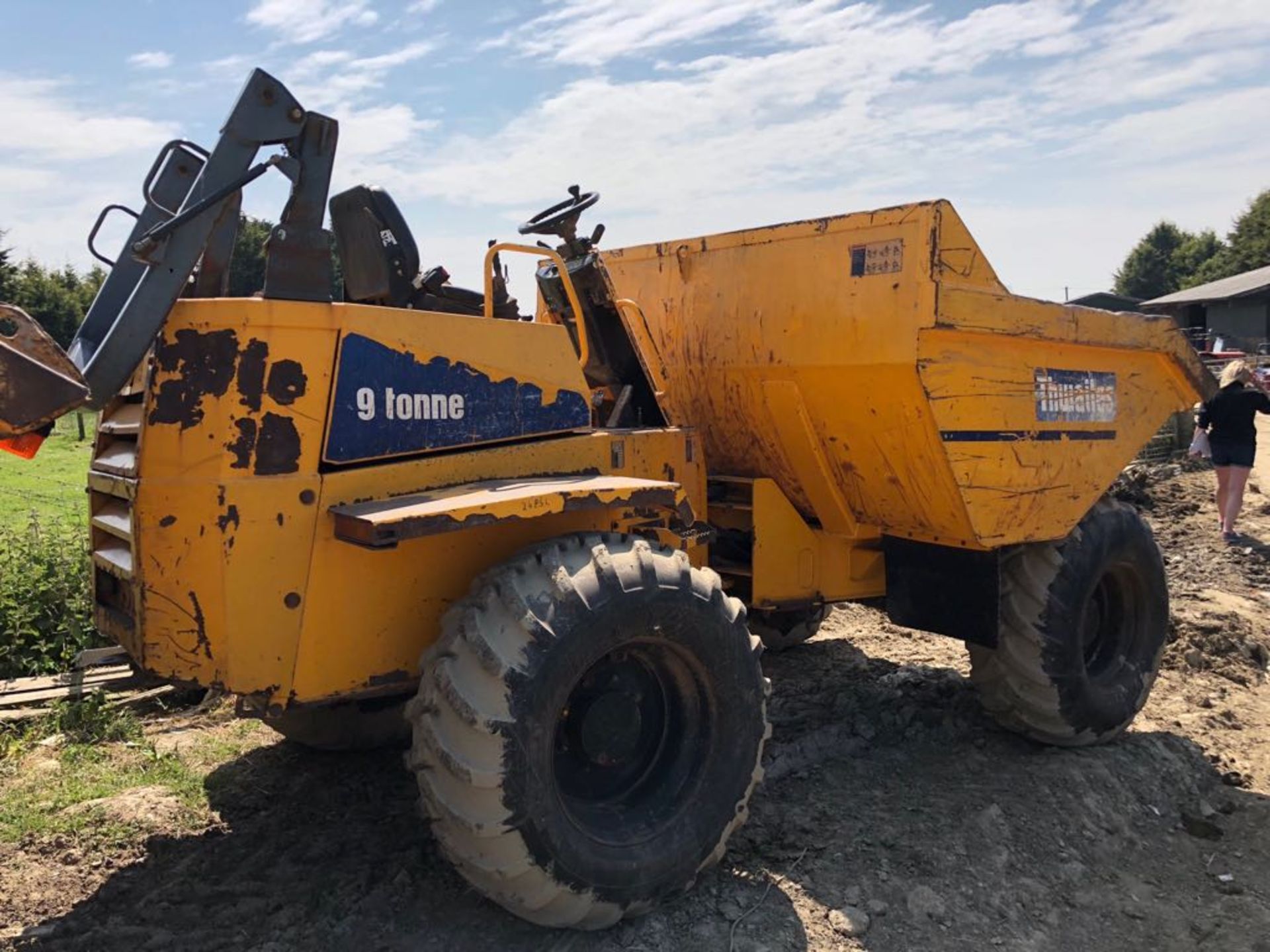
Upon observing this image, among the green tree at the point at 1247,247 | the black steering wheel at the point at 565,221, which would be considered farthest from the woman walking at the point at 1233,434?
the green tree at the point at 1247,247

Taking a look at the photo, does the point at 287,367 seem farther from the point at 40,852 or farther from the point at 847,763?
the point at 847,763

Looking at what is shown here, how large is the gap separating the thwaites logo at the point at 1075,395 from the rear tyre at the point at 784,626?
6.56ft

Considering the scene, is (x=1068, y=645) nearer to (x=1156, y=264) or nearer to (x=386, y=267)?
(x=386, y=267)

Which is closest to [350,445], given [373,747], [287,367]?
[287,367]

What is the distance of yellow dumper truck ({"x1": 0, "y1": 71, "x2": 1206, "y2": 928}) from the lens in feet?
9.30

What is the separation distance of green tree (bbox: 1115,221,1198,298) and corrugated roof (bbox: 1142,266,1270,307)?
23.4 m

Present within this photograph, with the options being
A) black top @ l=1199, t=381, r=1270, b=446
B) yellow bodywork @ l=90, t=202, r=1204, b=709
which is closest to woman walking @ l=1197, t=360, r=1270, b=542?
black top @ l=1199, t=381, r=1270, b=446

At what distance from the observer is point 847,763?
177 inches

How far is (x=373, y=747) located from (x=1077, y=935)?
2.78 m

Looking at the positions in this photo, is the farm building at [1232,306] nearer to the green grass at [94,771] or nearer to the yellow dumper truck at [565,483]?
the yellow dumper truck at [565,483]

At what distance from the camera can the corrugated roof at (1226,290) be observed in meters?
35.7

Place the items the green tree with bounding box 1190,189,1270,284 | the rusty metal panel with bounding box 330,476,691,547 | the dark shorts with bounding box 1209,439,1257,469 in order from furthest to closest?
the green tree with bounding box 1190,189,1270,284 → the dark shorts with bounding box 1209,439,1257,469 → the rusty metal panel with bounding box 330,476,691,547

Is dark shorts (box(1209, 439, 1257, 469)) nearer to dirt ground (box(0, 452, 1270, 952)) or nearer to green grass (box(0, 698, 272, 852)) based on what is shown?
dirt ground (box(0, 452, 1270, 952))

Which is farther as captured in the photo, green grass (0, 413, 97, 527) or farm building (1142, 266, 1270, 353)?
farm building (1142, 266, 1270, 353)
